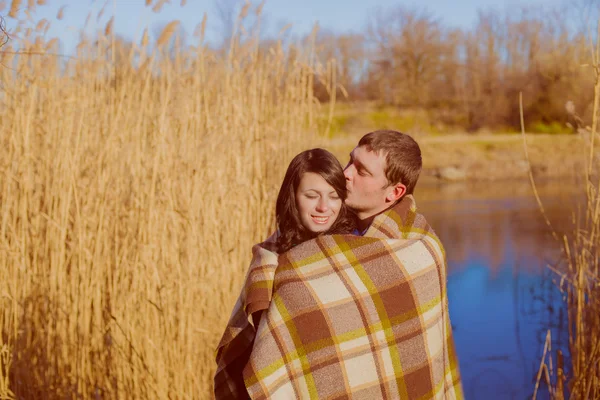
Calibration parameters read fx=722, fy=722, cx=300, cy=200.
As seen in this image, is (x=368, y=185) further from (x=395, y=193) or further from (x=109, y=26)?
(x=109, y=26)

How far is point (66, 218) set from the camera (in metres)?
2.66

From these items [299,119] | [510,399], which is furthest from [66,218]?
[510,399]

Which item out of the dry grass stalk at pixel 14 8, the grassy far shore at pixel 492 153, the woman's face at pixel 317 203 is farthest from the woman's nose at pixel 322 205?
the grassy far shore at pixel 492 153

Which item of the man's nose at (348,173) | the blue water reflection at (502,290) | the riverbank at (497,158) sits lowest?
the blue water reflection at (502,290)

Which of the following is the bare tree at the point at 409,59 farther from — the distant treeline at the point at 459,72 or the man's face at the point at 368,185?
the man's face at the point at 368,185

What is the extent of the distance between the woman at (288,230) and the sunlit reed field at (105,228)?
960 millimetres

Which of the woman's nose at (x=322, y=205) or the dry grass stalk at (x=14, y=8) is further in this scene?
the dry grass stalk at (x=14, y=8)

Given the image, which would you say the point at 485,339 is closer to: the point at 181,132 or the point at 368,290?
the point at 181,132

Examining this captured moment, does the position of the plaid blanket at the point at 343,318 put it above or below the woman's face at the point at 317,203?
below

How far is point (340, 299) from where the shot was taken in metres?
1.61

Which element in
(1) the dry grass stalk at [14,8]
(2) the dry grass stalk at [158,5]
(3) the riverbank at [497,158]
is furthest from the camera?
(3) the riverbank at [497,158]

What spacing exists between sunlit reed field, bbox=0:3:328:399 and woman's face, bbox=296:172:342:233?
1.13 metres

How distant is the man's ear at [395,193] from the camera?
5.74 feet

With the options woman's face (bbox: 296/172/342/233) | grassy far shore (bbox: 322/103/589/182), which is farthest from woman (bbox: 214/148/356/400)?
grassy far shore (bbox: 322/103/589/182)
